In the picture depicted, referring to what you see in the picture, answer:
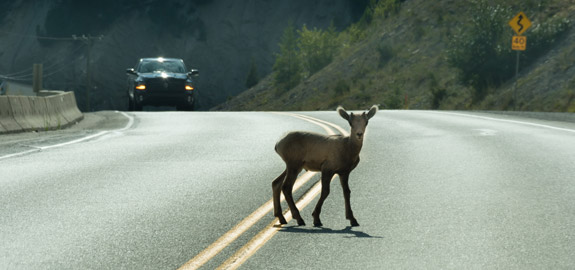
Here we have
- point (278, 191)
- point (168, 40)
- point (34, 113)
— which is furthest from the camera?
point (168, 40)

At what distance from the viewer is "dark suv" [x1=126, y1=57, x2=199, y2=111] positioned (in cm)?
2861

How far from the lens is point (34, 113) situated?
19875mm

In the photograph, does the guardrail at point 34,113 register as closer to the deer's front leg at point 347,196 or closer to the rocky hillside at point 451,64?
the deer's front leg at point 347,196

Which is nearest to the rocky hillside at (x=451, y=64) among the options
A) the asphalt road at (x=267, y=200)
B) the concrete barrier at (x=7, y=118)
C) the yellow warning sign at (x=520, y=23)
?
the yellow warning sign at (x=520, y=23)

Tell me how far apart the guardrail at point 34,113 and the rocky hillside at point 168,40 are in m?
81.8

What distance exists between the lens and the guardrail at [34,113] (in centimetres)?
1805

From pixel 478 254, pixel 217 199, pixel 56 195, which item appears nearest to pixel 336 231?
pixel 478 254

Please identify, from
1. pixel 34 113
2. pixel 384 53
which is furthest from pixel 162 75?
pixel 384 53

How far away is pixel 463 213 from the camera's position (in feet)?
26.7

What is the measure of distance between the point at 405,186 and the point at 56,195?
4.15 metres

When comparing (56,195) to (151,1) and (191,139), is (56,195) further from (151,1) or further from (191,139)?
(151,1)

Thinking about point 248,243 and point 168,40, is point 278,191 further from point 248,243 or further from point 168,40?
point 168,40

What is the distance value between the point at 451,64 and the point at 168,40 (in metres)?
70.5

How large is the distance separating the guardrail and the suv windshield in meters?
6.00
